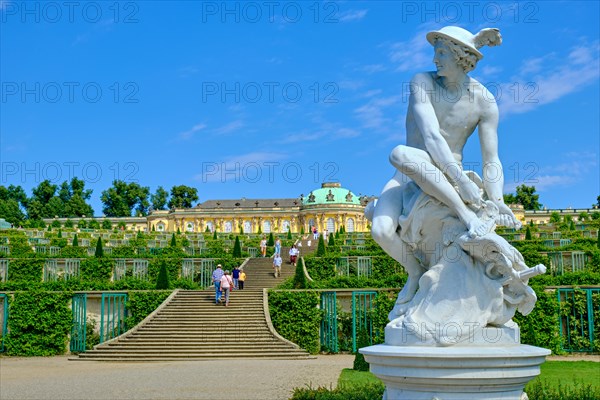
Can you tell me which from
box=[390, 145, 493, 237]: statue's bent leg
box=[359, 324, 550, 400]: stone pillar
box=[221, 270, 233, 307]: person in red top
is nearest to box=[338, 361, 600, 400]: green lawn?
box=[359, 324, 550, 400]: stone pillar

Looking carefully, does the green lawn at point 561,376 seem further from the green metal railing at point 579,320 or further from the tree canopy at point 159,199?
the tree canopy at point 159,199

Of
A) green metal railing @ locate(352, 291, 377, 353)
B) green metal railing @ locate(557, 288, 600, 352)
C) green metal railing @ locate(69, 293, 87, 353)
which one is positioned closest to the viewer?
green metal railing @ locate(557, 288, 600, 352)

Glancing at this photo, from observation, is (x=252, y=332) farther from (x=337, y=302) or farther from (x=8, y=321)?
(x=8, y=321)

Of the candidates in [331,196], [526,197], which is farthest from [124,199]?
[526,197]

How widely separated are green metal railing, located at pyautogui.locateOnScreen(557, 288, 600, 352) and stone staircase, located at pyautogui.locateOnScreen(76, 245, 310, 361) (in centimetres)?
702

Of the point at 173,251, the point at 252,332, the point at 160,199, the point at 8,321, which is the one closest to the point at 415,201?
the point at 252,332

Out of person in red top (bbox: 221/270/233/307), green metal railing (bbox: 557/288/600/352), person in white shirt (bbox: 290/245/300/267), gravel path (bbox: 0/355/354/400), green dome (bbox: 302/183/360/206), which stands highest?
green dome (bbox: 302/183/360/206)

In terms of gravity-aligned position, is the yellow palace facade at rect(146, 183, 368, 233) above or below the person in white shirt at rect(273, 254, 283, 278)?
above

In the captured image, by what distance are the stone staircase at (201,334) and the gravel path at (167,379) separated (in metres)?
0.88

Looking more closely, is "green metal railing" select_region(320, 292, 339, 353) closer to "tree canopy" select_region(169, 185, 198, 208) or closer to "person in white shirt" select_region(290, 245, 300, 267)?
"person in white shirt" select_region(290, 245, 300, 267)

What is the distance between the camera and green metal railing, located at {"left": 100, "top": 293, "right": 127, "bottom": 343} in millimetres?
19625

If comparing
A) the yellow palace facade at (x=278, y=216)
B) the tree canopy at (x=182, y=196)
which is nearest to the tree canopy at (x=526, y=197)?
the yellow palace facade at (x=278, y=216)

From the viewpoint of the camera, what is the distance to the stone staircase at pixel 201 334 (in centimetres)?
1686

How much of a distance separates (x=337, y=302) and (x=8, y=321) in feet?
30.9
